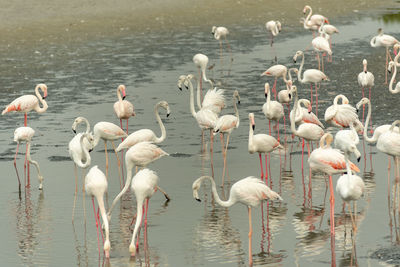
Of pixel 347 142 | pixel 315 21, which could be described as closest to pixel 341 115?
pixel 347 142

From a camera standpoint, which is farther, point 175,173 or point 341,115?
point 341,115

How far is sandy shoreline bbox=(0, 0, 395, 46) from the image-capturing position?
81.3ft

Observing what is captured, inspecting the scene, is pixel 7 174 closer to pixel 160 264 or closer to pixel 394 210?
pixel 160 264

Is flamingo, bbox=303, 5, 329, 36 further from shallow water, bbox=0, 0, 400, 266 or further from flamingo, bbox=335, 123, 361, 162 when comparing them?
flamingo, bbox=335, 123, 361, 162

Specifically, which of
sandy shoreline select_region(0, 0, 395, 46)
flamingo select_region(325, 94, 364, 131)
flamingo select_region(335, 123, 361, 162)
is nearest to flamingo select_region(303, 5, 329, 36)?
sandy shoreline select_region(0, 0, 395, 46)

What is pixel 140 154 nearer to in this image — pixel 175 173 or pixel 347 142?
pixel 175 173

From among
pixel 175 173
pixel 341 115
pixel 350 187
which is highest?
pixel 341 115

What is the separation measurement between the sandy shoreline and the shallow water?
2129 mm

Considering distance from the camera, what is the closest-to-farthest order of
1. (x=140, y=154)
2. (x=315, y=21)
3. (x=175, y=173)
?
(x=140, y=154) < (x=175, y=173) < (x=315, y=21)

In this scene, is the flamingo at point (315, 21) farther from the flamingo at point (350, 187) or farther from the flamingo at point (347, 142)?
the flamingo at point (350, 187)

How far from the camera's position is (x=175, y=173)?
1193 cm

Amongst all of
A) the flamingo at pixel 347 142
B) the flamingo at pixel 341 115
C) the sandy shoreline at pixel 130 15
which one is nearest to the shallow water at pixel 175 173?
the flamingo at pixel 341 115

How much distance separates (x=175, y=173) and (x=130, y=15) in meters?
16.7

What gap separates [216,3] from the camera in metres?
30.4
